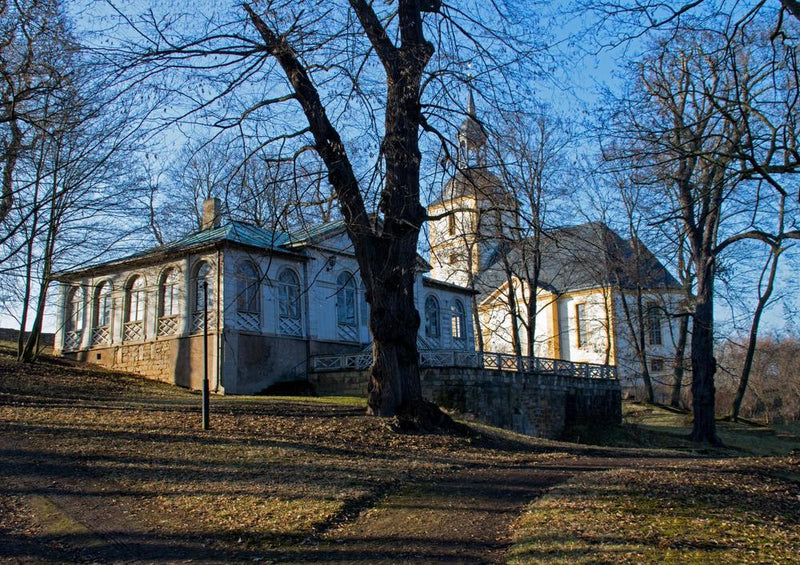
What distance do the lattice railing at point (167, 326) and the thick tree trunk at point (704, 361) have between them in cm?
1713

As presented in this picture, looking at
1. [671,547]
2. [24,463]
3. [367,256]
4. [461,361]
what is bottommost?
[671,547]

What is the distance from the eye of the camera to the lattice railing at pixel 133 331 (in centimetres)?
2538

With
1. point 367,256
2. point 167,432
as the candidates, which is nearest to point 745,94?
point 367,256

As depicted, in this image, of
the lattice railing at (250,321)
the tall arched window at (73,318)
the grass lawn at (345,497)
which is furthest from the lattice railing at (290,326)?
the grass lawn at (345,497)

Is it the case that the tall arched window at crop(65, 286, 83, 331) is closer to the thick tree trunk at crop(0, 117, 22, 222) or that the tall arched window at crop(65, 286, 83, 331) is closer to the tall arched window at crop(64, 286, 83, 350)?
the tall arched window at crop(64, 286, 83, 350)

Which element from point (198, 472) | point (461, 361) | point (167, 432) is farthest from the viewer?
point (461, 361)

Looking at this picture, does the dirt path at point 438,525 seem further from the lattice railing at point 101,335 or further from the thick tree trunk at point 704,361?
the lattice railing at point 101,335

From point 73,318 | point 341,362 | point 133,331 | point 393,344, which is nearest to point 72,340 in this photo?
point 73,318

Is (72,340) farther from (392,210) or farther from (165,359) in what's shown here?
(392,210)

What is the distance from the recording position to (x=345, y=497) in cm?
805

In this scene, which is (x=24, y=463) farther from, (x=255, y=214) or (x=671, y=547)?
(x=671, y=547)

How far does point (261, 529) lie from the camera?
6.83 meters

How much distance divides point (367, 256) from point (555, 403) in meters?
15.7

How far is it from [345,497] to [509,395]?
16760 mm
